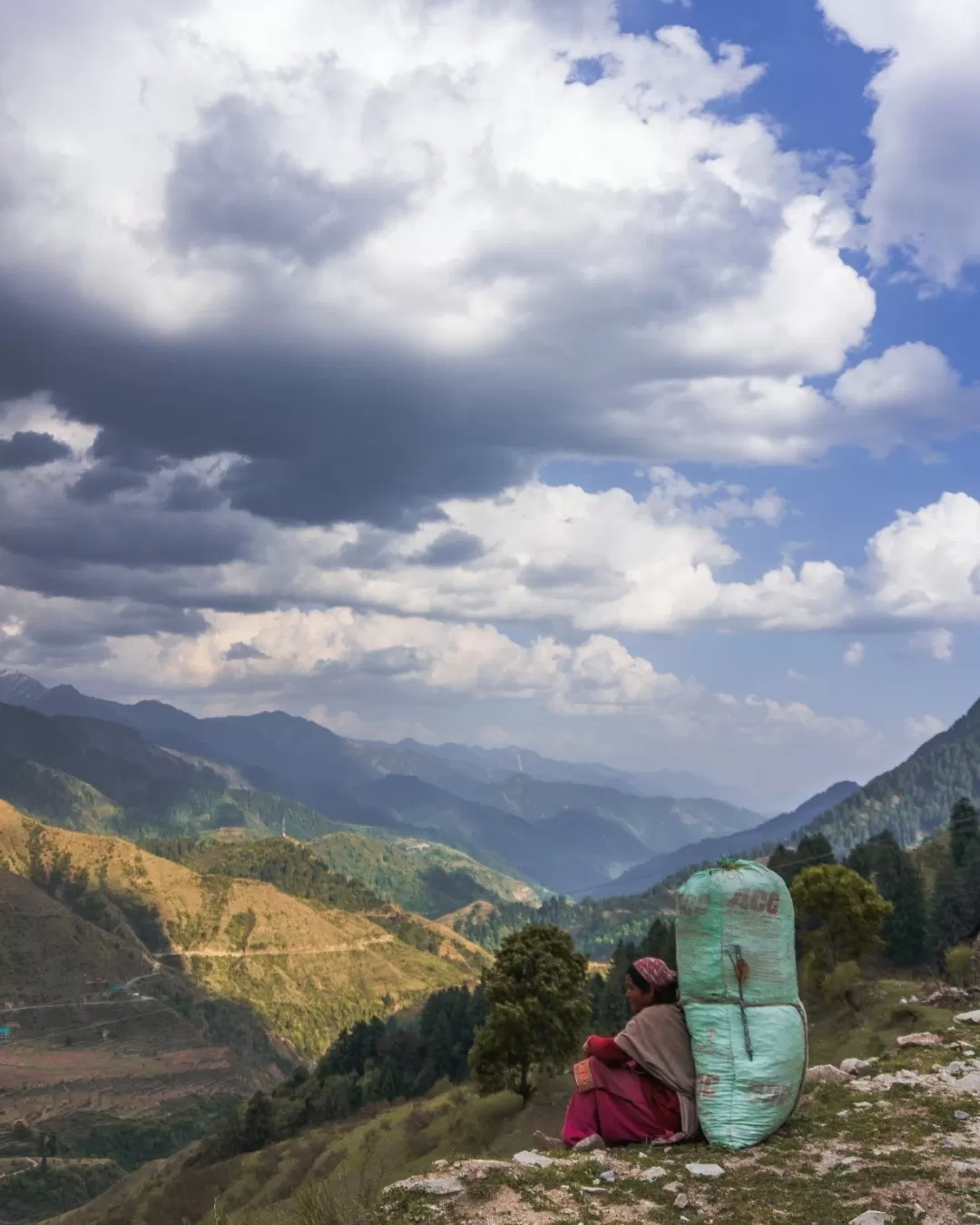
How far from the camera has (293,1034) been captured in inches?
7594

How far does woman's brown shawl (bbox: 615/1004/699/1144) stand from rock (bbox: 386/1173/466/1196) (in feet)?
8.75

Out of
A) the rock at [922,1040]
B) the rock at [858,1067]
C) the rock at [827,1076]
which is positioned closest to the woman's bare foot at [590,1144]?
the rock at [827,1076]

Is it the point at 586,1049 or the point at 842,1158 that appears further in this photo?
the point at 586,1049

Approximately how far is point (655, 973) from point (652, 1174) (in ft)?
8.91

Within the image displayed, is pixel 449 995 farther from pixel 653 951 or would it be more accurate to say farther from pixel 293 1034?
pixel 293 1034

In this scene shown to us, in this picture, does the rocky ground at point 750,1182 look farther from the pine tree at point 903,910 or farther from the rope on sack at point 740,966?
the pine tree at point 903,910

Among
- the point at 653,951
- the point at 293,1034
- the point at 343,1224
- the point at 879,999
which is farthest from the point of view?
the point at 293,1034

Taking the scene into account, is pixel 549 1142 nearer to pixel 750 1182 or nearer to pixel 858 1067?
pixel 750 1182

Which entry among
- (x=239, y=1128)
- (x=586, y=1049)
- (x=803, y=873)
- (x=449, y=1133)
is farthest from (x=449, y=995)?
(x=586, y=1049)

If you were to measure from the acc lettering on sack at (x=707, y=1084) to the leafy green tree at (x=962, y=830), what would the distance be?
75238mm

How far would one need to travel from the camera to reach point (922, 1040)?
1764cm

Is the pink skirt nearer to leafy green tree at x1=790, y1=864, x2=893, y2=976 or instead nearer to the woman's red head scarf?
the woman's red head scarf

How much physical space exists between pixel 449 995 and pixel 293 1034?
115m

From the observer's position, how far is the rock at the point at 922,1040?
57.0ft
